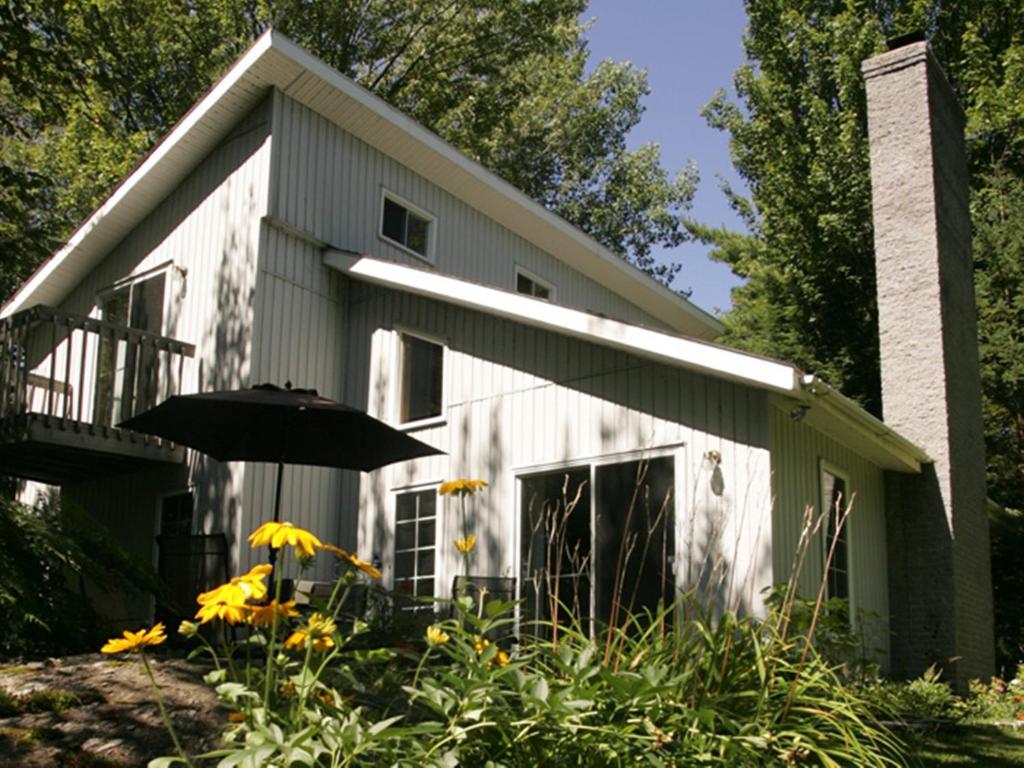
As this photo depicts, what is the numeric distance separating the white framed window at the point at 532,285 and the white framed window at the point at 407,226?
179 cm

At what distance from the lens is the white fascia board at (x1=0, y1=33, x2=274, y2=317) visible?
419 inches

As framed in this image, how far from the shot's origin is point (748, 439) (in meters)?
8.00

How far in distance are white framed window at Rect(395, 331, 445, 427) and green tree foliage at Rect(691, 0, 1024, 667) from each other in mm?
8971

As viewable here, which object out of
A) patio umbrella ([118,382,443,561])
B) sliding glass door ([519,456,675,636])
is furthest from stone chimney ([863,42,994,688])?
patio umbrella ([118,382,443,561])

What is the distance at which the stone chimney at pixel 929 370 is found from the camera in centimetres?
Answer: 1010

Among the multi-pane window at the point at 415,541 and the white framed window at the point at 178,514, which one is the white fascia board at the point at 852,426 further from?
the white framed window at the point at 178,514

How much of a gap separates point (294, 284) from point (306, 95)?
196 centimetres

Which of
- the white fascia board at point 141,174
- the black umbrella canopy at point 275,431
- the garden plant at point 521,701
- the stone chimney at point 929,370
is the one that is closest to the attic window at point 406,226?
the white fascia board at point 141,174

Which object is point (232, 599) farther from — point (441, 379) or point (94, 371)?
point (94, 371)

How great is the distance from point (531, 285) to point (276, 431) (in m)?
7.37

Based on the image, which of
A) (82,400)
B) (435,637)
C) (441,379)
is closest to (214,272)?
(82,400)

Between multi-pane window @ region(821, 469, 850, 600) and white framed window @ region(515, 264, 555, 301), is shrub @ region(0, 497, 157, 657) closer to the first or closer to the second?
multi-pane window @ region(821, 469, 850, 600)

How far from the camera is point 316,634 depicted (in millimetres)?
2729

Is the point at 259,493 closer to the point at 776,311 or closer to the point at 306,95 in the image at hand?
the point at 306,95
